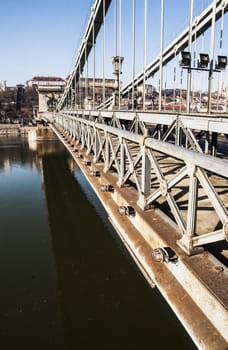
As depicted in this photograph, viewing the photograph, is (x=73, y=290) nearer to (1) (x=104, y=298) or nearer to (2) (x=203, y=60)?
(1) (x=104, y=298)

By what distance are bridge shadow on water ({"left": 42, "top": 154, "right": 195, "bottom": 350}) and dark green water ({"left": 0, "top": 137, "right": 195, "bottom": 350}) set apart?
0.02 m

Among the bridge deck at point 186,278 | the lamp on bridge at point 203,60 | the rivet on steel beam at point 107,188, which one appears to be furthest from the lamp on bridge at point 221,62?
the bridge deck at point 186,278

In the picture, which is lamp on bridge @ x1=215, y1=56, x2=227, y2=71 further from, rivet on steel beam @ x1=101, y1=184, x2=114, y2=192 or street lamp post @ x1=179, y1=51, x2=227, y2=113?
rivet on steel beam @ x1=101, y1=184, x2=114, y2=192

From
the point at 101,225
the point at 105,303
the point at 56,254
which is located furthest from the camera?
the point at 101,225

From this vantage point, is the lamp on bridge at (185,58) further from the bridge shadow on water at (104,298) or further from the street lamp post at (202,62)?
the bridge shadow on water at (104,298)

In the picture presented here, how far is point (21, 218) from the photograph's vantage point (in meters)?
14.4

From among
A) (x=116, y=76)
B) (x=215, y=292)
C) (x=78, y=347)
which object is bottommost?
(x=78, y=347)

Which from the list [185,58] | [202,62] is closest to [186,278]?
[185,58]

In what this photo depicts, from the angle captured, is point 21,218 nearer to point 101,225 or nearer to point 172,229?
point 101,225

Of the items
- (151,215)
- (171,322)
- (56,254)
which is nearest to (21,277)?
(56,254)

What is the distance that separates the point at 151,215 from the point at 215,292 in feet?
5.61

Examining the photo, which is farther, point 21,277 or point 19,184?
point 19,184

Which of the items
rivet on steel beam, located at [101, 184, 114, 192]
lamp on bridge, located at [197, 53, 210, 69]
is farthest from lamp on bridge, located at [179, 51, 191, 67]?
rivet on steel beam, located at [101, 184, 114, 192]

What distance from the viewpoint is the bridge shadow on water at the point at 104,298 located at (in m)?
6.44
